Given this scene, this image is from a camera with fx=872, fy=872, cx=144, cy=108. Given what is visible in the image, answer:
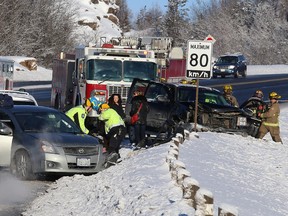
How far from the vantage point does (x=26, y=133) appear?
16.3 meters

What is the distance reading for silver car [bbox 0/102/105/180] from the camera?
51.9 feet

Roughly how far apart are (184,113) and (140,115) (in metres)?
1.12

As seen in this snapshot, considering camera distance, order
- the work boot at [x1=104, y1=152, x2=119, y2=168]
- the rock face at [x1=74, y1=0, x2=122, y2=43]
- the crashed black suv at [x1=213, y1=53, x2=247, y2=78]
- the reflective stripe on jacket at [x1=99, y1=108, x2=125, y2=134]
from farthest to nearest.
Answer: the rock face at [x1=74, y1=0, x2=122, y2=43] < the crashed black suv at [x1=213, y1=53, x2=247, y2=78] < the reflective stripe on jacket at [x1=99, y1=108, x2=125, y2=134] < the work boot at [x1=104, y1=152, x2=119, y2=168]

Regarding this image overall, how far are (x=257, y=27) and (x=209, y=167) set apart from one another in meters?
81.5

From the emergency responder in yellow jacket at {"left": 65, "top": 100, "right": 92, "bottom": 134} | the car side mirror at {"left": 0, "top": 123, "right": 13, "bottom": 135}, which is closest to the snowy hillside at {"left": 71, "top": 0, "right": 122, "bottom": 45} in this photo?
the emergency responder in yellow jacket at {"left": 65, "top": 100, "right": 92, "bottom": 134}

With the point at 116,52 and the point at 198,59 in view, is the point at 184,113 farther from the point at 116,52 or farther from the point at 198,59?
the point at 116,52

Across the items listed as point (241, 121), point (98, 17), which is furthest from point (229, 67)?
point (98, 17)

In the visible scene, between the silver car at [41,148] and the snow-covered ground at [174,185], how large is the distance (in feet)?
1.32

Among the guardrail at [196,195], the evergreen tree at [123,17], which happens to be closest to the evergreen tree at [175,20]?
the evergreen tree at [123,17]

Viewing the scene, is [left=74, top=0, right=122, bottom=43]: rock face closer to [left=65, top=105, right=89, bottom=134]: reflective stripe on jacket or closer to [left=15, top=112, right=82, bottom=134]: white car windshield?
[left=65, top=105, right=89, bottom=134]: reflective stripe on jacket

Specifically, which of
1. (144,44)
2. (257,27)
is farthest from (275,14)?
(144,44)

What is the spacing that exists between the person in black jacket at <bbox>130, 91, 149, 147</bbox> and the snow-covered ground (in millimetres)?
1088

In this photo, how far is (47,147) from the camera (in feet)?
52.2

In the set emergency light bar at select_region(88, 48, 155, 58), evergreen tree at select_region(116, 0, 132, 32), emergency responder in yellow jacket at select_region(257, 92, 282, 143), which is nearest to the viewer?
emergency responder in yellow jacket at select_region(257, 92, 282, 143)
